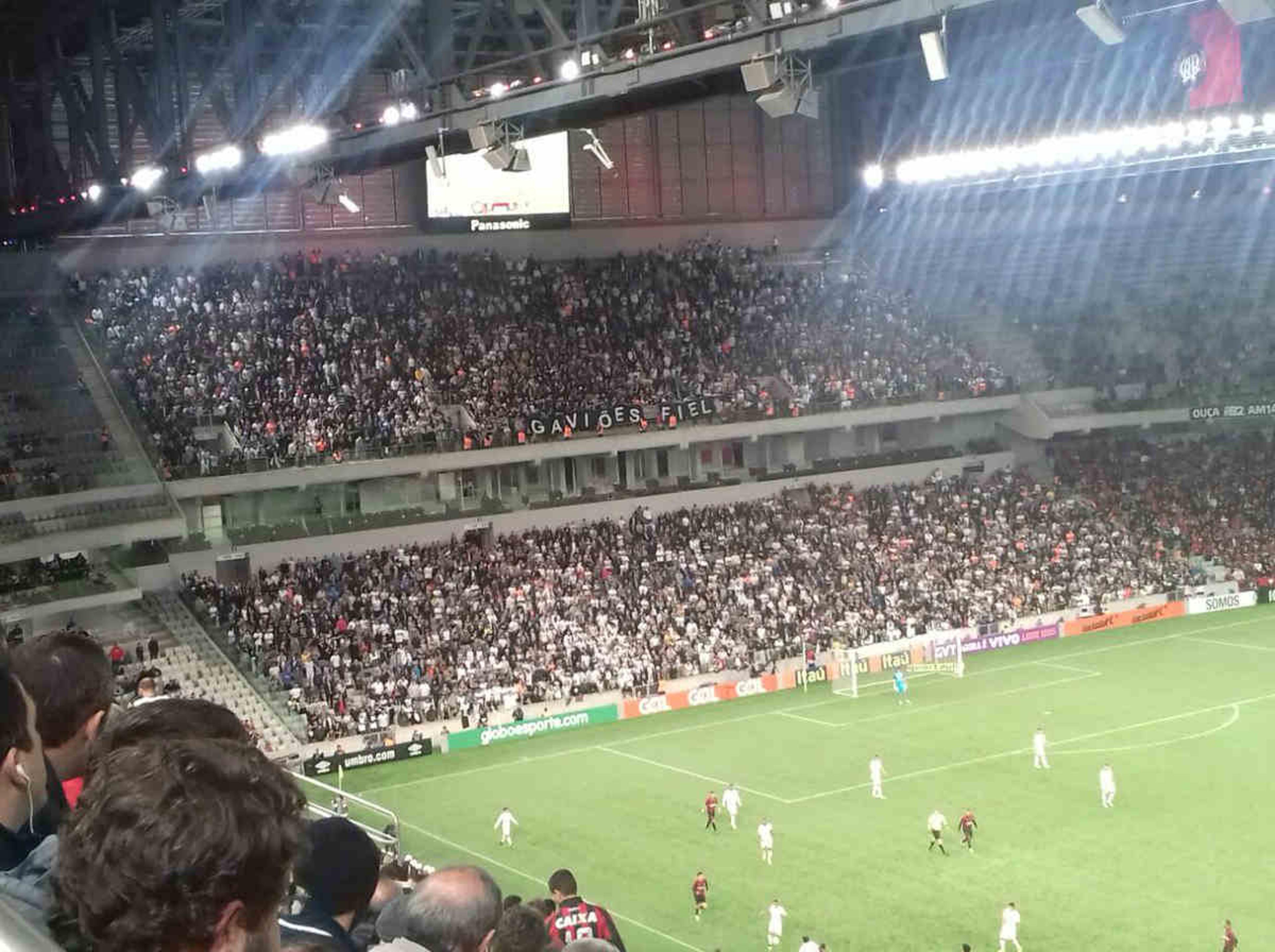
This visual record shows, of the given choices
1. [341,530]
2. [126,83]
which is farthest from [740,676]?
[126,83]

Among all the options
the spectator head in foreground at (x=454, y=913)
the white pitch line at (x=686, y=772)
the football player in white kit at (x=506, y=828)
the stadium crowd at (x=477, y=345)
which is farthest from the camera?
the stadium crowd at (x=477, y=345)

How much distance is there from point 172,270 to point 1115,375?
35.8m

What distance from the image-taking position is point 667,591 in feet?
154

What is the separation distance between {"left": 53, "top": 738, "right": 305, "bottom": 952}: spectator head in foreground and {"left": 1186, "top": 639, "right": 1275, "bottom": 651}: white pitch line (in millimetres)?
47023

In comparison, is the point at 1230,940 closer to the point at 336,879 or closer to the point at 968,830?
the point at 968,830

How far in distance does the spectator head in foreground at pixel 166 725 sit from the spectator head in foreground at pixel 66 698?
1.42ft

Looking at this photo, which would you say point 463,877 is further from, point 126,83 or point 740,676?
point 740,676

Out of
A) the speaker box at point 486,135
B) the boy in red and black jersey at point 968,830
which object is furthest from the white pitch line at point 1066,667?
the speaker box at point 486,135

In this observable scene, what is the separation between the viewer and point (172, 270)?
48031mm

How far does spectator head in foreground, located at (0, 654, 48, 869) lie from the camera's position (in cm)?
394

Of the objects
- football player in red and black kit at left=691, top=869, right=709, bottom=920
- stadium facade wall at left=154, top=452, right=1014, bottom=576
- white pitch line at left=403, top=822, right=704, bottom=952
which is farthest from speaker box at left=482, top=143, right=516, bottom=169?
stadium facade wall at left=154, top=452, right=1014, bottom=576

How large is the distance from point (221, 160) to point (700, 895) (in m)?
15.1

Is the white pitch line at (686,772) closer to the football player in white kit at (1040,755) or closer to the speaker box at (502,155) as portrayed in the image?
the football player in white kit at (1040,755)

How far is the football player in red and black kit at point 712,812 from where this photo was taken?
31656mm
